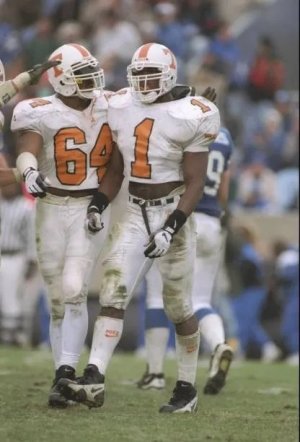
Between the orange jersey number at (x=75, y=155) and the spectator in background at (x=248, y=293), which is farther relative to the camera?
the spectator in background at (x=248, y=293)

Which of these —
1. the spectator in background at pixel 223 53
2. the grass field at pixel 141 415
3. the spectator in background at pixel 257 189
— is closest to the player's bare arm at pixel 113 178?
Answer: the grass field at pixel 141 415

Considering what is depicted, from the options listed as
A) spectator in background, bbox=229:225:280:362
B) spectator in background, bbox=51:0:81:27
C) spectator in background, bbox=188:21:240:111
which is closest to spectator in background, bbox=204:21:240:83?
spectator in background, bbox=188:21:240:111

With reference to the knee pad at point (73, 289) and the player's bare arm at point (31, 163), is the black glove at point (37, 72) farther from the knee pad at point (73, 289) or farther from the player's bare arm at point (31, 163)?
the knee pad at point (73, 289)

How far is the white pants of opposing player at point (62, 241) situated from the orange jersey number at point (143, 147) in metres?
0.41

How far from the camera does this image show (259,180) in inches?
554

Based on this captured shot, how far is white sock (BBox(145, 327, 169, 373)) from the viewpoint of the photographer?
848cm

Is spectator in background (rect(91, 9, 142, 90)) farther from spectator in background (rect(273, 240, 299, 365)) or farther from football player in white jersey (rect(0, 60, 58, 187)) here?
football player in white jersey (rect(0, 60, 58, 187))

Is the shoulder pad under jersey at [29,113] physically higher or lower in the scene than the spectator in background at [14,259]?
higher

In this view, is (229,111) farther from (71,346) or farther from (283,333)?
(71,346)

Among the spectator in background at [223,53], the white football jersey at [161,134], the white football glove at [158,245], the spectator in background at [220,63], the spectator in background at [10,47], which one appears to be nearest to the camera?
the white football glove at [158,245]

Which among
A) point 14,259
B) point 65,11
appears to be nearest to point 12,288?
point 14,259

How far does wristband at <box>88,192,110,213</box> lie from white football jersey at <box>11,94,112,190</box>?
5.9 inches

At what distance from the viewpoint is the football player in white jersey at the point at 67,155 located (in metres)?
7.19

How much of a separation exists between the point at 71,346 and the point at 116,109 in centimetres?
122
